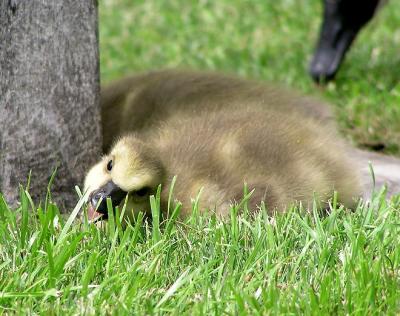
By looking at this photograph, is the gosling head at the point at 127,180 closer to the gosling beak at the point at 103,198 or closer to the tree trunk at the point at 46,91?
the gosling beak at the point at 103,198

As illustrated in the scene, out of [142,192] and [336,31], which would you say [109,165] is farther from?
[336,31]

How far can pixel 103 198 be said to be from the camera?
2.23 meters

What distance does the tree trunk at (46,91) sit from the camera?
2.39m

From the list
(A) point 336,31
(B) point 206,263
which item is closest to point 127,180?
(B) point 206,263

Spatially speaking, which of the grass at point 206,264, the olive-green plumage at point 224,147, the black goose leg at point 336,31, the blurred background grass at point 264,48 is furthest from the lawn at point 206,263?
the black goose leg at point 336,31

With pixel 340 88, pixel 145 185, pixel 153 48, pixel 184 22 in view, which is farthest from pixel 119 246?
pixel 184 22

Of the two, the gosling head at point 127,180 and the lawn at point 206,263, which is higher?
the gosling head at point 127,180

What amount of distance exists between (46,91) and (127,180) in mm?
378

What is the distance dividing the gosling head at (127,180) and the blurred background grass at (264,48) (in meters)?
1.43

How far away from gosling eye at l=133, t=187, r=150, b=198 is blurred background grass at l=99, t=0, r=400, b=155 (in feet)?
4.72

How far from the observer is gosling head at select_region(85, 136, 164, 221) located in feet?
7.40

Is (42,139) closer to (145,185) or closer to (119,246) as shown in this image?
(145,185)

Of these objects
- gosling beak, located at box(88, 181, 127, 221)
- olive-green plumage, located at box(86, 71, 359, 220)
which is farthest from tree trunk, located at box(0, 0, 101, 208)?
gosling beak, located at box(88, 181, 127, 221)

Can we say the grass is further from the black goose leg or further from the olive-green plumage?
the black goose leg
